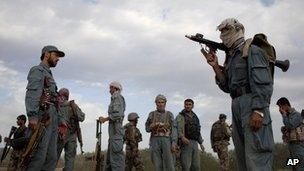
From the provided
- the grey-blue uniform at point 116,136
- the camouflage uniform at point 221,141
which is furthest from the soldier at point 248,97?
the camouflage uniform at point 221,141

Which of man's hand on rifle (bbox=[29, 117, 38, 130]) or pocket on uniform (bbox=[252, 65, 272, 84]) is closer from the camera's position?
pocket on uniform (bbox=[252, 65, 272, 84])

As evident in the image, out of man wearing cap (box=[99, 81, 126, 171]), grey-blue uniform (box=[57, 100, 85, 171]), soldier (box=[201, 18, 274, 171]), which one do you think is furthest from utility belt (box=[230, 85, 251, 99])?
grey-blue uniform (box=[57, 100, 85, 171])

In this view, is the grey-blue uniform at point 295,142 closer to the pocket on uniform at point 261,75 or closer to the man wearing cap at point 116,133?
the man wearing cap at point 116,133

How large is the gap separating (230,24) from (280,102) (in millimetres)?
6993

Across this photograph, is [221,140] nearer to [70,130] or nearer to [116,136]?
[116,136]

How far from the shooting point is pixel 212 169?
2075 cm

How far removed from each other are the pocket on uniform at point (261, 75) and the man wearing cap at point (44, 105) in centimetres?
315

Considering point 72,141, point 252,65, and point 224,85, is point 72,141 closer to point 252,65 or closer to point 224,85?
point 224,85

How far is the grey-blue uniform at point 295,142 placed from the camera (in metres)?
11.2

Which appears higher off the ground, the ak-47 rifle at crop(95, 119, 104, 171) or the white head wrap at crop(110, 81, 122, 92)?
the white head wrap at crop(110, 81, 122, 92)

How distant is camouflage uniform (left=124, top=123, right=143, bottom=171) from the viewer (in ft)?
45.7

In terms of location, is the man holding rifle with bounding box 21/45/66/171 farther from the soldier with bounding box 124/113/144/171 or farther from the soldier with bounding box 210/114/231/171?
the soldier with bounding box 210/114/231/171

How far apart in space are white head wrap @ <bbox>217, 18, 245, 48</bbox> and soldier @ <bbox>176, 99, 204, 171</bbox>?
21.4 ft

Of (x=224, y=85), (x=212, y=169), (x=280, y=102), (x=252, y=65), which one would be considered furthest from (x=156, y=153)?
(x=212, y=169)
